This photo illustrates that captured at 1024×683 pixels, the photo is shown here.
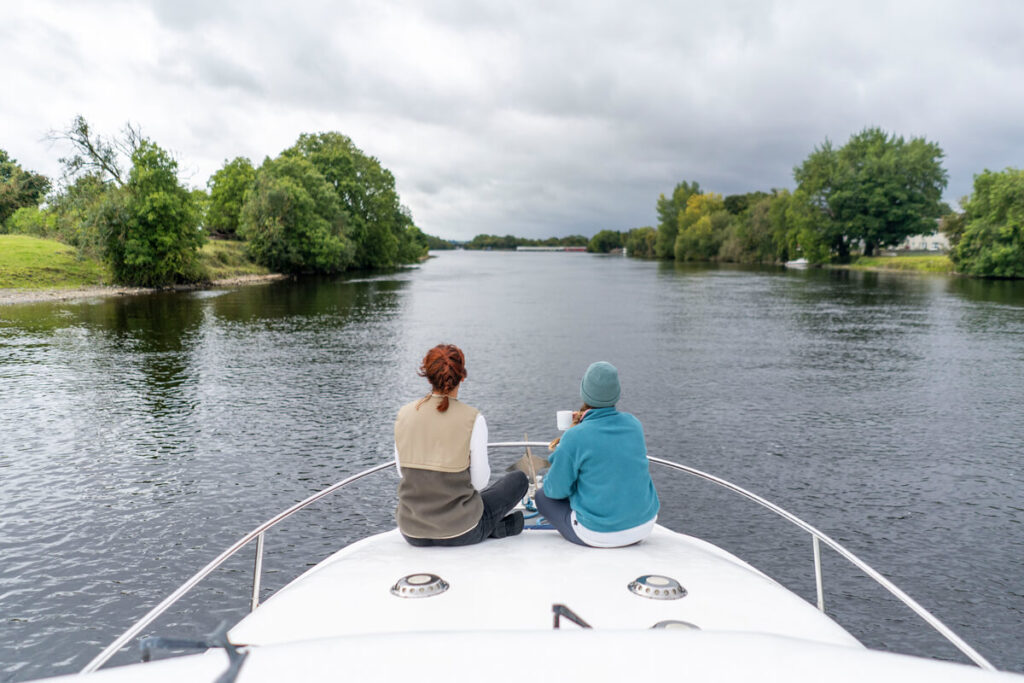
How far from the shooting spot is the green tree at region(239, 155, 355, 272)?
237ft

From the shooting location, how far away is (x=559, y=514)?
538cm

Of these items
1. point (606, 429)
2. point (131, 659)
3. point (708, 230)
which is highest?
point (708, 230)

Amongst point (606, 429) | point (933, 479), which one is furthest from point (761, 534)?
point (606, 429)

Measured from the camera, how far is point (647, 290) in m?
60.1

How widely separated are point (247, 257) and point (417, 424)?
→ 248ft

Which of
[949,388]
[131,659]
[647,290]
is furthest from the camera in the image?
[647,290]

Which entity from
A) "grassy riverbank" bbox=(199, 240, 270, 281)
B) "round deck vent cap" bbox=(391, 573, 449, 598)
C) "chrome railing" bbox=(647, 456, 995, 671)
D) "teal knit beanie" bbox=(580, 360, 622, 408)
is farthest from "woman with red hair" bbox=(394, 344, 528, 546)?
"grassy riverbank" bbox=(199, 240, 270, 281)

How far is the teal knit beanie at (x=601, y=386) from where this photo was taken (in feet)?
16.9

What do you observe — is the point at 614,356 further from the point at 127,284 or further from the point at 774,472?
the point at 127,284

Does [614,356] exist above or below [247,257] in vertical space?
below

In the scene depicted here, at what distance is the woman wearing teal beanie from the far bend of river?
13.0 feet

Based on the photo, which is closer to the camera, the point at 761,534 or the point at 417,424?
the point at 417,424

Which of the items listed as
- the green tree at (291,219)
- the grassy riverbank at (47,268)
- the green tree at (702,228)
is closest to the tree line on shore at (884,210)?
the green tree at (702,228)

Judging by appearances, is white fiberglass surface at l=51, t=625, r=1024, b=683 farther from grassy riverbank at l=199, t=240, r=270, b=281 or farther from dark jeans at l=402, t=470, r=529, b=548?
grassy riverbank at l=199, t=240, r=270, b=281
